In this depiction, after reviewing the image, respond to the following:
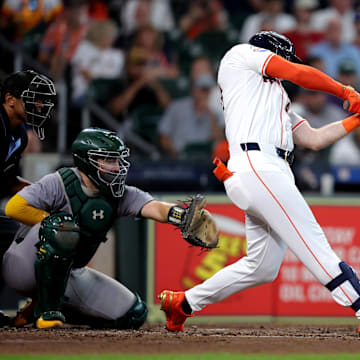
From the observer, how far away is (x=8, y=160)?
191 inches

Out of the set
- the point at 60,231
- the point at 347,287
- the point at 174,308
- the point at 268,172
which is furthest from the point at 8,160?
the point at 347,287

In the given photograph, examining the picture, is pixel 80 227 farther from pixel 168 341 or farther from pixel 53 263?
pixel 168 341

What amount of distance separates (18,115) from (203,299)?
5.53ft

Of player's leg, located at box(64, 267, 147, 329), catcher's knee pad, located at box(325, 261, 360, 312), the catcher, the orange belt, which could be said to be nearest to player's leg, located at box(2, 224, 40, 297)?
the catcher

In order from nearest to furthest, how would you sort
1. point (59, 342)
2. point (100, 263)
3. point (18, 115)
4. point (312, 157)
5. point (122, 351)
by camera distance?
point (122, 351)
point (59, 342)
point (18, 115)
point (100, 263)
point (312, 157)

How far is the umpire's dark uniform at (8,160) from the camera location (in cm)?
476

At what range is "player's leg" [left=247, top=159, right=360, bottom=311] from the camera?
158 inches

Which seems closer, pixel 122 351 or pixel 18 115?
pixel 122 351

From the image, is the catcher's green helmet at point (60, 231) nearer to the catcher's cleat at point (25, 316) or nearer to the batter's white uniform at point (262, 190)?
the catcher's cleat at point (25, 316)

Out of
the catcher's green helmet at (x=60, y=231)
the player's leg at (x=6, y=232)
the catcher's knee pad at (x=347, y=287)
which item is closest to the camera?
the catcher's knee pad at (x=347, y=287)

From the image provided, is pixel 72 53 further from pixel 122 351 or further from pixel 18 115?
pixel 122 351

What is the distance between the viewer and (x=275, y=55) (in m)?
4.18

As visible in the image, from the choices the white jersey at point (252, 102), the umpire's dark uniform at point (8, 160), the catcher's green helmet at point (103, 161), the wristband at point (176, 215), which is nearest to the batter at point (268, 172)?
the white jersey at point (252, 102)

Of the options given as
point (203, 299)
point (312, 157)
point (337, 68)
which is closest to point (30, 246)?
point (203, 299)
